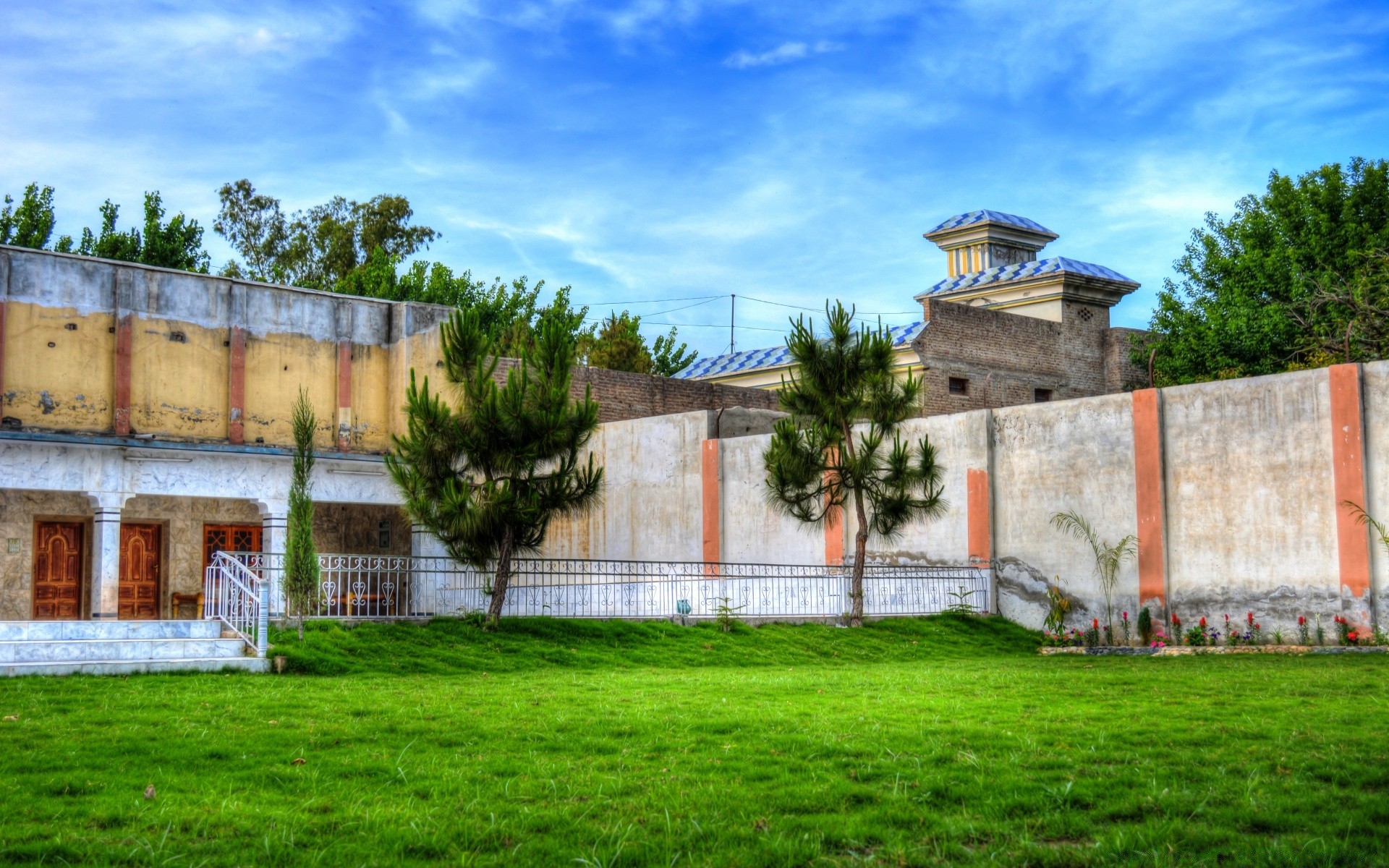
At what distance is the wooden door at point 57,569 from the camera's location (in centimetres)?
2225

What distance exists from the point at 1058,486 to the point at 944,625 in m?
3.25

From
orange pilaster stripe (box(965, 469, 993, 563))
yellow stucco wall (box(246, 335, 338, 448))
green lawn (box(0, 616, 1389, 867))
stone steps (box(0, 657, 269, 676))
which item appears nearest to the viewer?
green lawn (box(0, 616, 1389, 867))

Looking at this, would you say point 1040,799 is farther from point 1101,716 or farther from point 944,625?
point 944,625

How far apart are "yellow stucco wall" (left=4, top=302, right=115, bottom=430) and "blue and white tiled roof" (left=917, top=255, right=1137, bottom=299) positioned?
2391 cm

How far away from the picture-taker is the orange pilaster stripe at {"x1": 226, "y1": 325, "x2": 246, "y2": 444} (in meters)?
23.6

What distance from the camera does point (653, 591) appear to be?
20.5m

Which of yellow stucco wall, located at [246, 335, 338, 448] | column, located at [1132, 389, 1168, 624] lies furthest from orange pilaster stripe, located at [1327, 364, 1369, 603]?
yellow stucco wall, located at [246, 335, 338, 448]

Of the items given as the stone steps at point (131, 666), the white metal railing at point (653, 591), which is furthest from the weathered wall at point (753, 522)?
the stone steps at point (131, 666)

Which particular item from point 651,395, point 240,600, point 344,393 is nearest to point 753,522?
point 651,395

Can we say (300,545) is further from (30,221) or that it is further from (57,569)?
(30,221)

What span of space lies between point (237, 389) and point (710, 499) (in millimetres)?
9708

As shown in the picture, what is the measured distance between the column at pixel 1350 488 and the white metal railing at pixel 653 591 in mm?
6177

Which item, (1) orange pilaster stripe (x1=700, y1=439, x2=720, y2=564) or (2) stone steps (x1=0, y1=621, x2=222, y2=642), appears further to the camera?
(1) orange pilaster stripe (x1=700, y1=439, x2=720, y2=564)

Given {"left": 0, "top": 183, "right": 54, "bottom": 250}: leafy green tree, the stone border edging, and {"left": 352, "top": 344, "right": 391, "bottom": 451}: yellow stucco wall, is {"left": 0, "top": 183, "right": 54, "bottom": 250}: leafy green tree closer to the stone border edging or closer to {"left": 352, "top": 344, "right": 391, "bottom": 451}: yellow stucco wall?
{"left": 352, "top": 344, "right": 391, "bottom": 451}: yellow stucco wall
